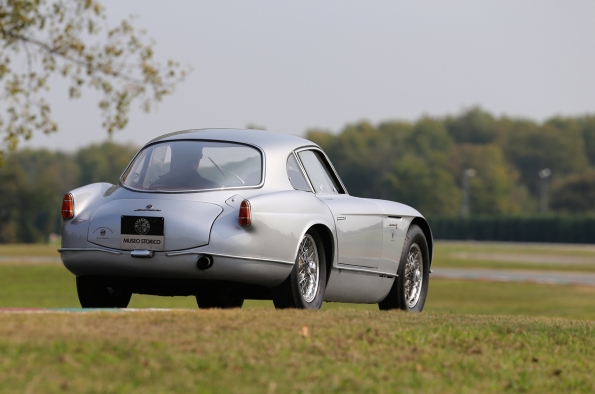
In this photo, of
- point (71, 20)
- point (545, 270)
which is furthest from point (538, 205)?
point (71, 20)

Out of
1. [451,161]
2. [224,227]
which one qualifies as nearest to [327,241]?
[224,227]

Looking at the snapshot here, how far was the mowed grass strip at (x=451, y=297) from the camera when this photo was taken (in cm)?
2625

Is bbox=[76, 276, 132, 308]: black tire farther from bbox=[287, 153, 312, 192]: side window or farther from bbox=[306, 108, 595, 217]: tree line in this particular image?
bbox=[306, 108, 595, 217]: tree line

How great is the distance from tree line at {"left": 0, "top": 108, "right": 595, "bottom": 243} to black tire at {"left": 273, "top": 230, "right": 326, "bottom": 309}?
11155cm

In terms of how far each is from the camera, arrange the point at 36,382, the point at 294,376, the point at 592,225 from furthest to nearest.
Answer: the point at 592,225, the point at 294,376, the point at 36,382

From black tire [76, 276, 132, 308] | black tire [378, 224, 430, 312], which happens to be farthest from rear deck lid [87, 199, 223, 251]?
black tire [378, 224, 430, 312]

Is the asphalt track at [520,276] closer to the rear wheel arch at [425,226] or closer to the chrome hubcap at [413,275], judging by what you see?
the rear wheel arch at [425,226]

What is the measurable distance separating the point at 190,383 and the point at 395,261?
4688 millimetres

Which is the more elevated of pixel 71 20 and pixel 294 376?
pixel 71 20

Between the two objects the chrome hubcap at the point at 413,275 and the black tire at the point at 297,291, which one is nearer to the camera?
the black tire at the point at 297,291

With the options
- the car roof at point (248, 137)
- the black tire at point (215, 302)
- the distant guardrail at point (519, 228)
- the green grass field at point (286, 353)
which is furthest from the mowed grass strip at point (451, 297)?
the distant guardrail at point (519, 228)

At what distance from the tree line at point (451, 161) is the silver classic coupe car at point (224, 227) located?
365 ft

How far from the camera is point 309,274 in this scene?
8.47 meters

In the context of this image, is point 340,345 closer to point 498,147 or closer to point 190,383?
point 190,383
